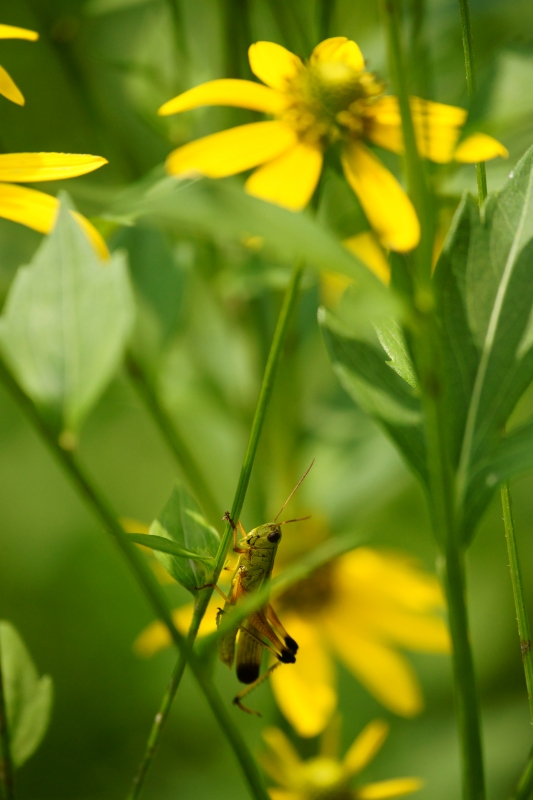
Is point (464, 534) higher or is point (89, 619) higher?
point (464, 534)

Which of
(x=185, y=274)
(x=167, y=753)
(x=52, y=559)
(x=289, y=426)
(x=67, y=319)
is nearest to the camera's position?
(x=67, y=319)

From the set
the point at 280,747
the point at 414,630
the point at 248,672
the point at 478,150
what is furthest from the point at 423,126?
the point at 414,630

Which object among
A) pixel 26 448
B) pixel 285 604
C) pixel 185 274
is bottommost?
pixel 285 604

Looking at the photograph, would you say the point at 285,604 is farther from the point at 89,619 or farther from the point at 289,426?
the point at 89,619

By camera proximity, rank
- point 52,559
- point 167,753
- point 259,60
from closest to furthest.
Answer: point 259,60 < point 167,753 < point 52,559

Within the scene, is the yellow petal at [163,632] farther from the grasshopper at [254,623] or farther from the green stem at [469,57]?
the green stem at [469,57]

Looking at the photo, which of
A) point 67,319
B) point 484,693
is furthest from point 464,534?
point 484,693

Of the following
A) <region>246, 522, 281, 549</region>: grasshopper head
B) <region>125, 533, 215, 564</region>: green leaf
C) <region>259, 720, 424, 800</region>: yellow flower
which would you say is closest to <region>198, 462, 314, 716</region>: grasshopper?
<region>246, 522, 281, 549</region>: grasshopper head

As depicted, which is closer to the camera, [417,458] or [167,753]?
[417,458]
